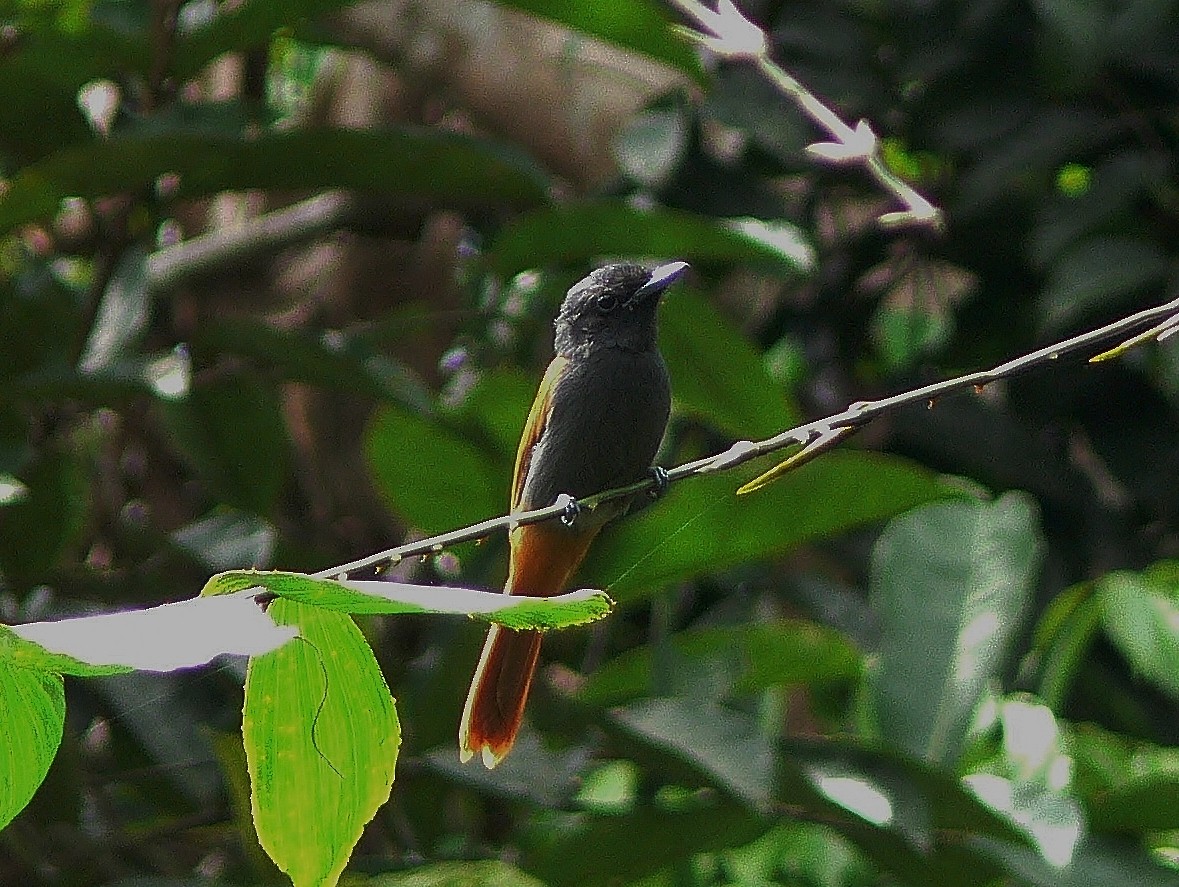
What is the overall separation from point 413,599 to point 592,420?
1.22 meters

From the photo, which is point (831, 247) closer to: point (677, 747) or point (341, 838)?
point (677, 747)

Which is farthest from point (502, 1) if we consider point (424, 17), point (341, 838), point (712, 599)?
point (341, 838)

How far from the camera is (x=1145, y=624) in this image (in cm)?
248

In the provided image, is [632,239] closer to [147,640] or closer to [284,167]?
[284,167]

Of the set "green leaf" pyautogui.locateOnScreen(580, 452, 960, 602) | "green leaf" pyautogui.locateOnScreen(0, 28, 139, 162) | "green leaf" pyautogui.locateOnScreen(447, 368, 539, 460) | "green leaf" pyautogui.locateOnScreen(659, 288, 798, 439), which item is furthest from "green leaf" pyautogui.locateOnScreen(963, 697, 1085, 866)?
"green leaf" pyautogui.locateOnScreen(0, 28, 139, 162)

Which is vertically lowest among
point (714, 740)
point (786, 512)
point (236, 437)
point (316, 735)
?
point (236, 437)

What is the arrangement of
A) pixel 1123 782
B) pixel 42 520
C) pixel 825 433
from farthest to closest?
1. pixel 42 520
2. pixel 1123 782
3. pixel 825 433

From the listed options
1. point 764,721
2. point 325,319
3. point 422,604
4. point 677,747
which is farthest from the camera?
point 325,319

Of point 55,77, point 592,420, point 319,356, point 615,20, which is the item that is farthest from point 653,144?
point 592,420

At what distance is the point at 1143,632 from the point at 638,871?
905 millimetres

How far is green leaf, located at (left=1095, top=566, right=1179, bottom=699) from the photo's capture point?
8.11 feet

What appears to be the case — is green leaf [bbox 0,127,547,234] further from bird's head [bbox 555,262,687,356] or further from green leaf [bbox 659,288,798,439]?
bird's head [bbox 555,262,687,356]

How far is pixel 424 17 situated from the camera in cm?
394

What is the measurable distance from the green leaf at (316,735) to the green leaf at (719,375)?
1.84 meters
